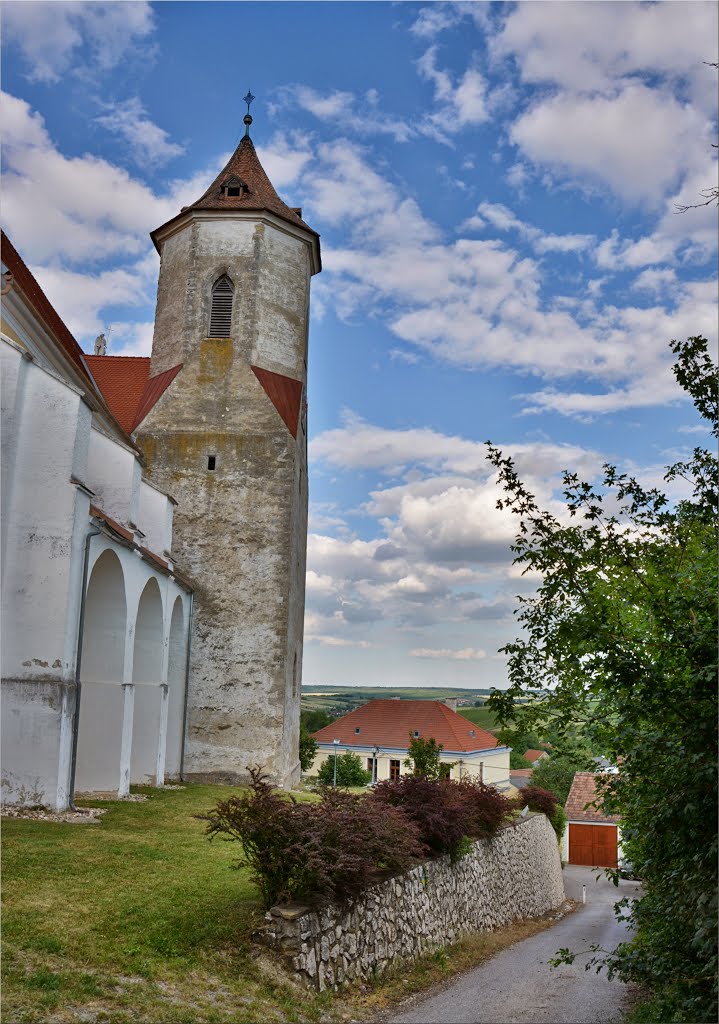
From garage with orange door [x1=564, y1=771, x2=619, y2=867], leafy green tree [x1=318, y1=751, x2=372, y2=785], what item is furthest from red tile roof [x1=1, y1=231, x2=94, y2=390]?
garage with orange door [x1=564, y1=771, x2=619, y2=867]

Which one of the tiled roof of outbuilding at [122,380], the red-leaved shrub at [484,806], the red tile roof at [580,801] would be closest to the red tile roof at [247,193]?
the tiled roof of outbuilding at [122,380]

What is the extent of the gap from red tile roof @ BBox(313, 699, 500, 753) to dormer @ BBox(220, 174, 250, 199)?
29180mm

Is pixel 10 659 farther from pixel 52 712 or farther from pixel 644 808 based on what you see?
pixel 644 808

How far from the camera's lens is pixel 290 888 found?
959 cm

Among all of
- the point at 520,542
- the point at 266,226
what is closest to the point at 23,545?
the point at 520,542

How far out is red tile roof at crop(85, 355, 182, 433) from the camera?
80.4ft

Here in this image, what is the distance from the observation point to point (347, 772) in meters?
39.5

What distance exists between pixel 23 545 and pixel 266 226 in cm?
1615

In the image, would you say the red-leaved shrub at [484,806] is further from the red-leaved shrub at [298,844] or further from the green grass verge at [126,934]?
the red-leaved shrub at [298,844]

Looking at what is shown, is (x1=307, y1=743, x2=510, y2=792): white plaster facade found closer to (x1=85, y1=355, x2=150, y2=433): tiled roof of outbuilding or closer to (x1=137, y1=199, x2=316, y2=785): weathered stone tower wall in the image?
(x1=137, y1=199, x2=316, y2=785): weathered stone tower wall

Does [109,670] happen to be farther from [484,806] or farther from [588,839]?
[588,839]

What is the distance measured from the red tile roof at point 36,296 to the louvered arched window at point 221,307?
4.32m

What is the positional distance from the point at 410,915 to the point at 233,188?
22888 millimetres

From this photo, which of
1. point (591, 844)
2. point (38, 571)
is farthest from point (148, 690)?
point (591, 844)
